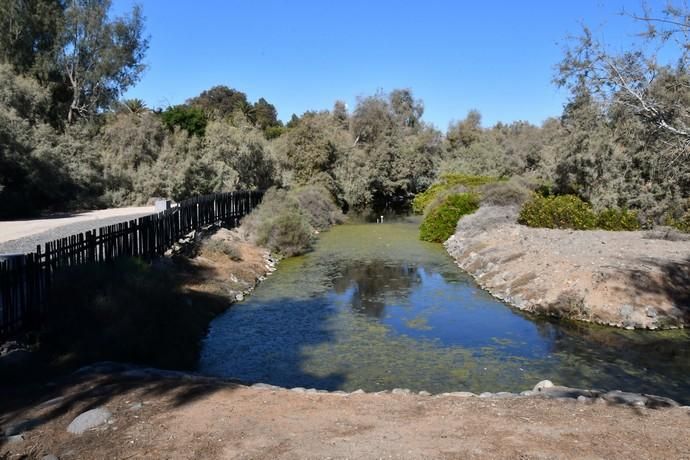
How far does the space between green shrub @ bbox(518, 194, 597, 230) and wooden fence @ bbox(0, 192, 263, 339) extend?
15041 millimetres

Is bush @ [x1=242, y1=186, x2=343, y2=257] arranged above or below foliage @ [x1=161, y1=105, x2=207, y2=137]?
below

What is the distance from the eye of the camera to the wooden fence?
8.98 meters

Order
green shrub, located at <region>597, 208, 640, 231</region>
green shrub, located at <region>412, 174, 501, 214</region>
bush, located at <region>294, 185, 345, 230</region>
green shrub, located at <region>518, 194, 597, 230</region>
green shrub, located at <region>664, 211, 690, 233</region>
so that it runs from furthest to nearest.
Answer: green shrub, located at <region>412, 174, 501, 214</region> < bush, located at <region>294, 185, 345, 230</region> < green shrub, located at <region>518, 194, 597, 230</region> < green shrub, located at <region>597, 208, 640, 231</region> < green shrub, located at <region>664, 211, 690, 233</region>

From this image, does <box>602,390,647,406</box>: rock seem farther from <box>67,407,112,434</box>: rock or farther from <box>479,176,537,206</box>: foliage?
<box>479,176,537,206</box>: foliage

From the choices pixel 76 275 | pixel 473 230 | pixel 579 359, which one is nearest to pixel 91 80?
pixel 473 230

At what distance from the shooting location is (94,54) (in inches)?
1417

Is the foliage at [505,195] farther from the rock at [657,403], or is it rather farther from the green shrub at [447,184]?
the rock at [657,403]

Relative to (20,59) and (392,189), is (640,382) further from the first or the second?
(392,189)

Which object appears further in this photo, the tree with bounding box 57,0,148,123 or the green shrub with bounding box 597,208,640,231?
the tree with bounding box 57,0,148,123

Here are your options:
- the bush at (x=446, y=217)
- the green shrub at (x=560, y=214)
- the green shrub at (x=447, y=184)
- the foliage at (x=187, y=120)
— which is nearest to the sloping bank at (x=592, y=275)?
the green shrub at (x=560, y=214)

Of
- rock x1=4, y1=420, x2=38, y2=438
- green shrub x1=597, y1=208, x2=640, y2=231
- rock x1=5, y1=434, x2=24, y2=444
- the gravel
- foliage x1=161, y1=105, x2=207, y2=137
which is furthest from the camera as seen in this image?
foliage x1=161, y1=105, x2=207, y2=137

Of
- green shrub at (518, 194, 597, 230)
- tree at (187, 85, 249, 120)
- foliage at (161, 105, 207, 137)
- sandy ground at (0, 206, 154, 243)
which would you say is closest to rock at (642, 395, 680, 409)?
sandy ground at (0, 206, 154, 243)

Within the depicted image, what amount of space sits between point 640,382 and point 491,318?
5053 mm

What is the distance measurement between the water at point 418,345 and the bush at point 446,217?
A: 10.9m
